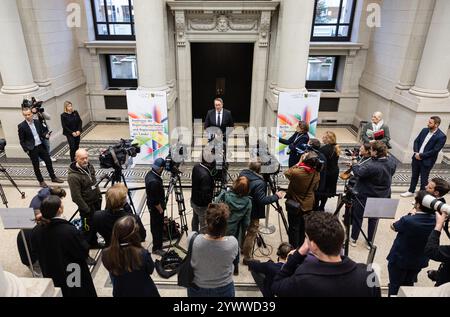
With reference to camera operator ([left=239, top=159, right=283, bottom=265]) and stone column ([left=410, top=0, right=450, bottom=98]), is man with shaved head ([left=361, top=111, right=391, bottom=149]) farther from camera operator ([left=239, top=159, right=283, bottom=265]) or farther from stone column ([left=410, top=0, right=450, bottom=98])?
camera operator ([left=239, top=159, right=283, bottom=265])

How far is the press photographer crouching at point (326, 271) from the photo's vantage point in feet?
5.87

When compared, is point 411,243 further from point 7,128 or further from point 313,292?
point 7,128

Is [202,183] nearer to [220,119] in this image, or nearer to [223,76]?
[220,119]

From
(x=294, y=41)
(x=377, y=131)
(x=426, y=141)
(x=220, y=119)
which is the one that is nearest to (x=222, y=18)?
(x=294, y=41)

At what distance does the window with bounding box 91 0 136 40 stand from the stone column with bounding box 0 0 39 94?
252 centimetres

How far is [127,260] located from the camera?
2229 mm

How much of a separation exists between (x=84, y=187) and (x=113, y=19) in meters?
6.38

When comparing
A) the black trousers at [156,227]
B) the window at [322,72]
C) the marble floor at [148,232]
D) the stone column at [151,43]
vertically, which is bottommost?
the marble floor at [148,232]

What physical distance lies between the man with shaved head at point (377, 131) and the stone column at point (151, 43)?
3.95 meters

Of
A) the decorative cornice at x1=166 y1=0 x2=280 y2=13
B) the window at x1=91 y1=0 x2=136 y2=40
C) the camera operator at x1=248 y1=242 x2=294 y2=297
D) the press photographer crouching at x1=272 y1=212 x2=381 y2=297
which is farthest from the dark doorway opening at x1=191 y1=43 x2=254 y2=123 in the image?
the press photographer crouching at x1=272 y1=212 x2=381 y2=297

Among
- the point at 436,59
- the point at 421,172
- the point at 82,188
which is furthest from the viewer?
the point at 436,59

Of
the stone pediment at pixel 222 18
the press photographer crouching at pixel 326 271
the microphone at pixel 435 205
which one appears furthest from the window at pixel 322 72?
the press photographer crouching at pixel 326 271

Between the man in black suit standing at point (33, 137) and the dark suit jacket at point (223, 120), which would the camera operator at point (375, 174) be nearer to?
the dark suit jacket at point (223, 120)

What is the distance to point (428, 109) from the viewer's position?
6.62 m
